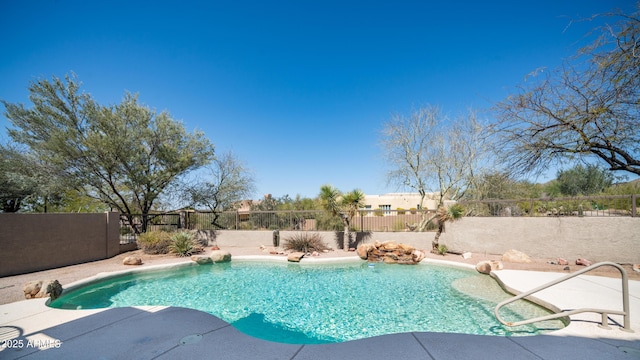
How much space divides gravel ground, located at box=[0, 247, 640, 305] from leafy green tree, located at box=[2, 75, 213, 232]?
367 centimetres

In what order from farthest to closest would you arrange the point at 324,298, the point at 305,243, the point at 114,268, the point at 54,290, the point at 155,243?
the point at 305,243 < the point at 155,243 < the point at 114,268 < the point at 324,298 < the point at 54,290

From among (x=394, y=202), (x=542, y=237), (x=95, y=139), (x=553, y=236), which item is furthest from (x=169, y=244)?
(x=394, y=202)

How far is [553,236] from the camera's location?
900cm

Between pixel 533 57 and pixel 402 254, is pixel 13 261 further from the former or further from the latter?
pixel 533 57

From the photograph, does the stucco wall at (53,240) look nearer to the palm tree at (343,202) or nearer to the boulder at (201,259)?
the boulder at (201,259)

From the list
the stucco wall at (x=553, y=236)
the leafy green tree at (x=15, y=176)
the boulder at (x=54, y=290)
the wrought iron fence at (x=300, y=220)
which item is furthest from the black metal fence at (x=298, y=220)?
the boulder at (x=54, y=290)

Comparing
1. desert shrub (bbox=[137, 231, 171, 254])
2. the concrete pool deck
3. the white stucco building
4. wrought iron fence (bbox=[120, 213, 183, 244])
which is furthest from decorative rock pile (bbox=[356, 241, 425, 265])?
the white stucco building

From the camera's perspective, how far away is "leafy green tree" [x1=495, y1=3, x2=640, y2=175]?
3693 mm

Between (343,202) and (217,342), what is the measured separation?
8.40m

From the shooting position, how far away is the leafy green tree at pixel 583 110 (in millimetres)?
3693

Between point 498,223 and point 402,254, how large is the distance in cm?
408

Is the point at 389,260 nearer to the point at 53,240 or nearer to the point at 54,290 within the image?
the point at 54,290

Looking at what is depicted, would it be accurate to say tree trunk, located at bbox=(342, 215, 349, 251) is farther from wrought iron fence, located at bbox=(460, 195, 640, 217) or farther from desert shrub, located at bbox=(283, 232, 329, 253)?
wrought iron fence, located at bbox=(460, 195, 640, 217)

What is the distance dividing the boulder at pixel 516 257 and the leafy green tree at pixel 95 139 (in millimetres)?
13772
